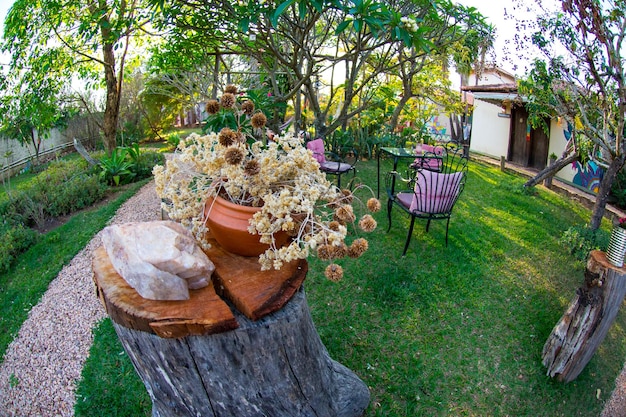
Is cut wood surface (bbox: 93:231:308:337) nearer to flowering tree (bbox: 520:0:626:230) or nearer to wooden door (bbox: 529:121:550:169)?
flowering tree (bbox: 520:0:626:230)

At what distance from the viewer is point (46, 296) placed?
361 cm

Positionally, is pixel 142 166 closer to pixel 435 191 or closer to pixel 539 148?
pixel 435 191

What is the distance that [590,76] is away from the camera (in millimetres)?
4371

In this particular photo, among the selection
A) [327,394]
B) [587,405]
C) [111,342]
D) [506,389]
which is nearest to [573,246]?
[587,405]

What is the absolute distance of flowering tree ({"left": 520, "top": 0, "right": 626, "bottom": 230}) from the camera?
4.03 m

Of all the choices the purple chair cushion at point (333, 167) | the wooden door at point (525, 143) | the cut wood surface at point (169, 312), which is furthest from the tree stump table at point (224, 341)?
the wooden door at point (525, 143)

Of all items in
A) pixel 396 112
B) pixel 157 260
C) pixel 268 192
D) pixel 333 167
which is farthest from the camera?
pixel 396 112

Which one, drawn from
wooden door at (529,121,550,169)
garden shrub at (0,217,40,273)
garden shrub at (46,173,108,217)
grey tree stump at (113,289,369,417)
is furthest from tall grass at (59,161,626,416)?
wooden door at (529,121,550,169)

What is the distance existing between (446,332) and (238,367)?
206 cm

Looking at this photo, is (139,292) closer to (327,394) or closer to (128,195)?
(327,394)

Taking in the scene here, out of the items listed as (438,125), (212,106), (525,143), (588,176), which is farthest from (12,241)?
(438,125)

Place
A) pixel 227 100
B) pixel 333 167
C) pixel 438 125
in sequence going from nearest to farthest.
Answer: pixel 227 100, pixel 333 167, pixel 438 125

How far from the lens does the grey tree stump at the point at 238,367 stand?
4.46 ft

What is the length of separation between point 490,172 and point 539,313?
20.8 ft
